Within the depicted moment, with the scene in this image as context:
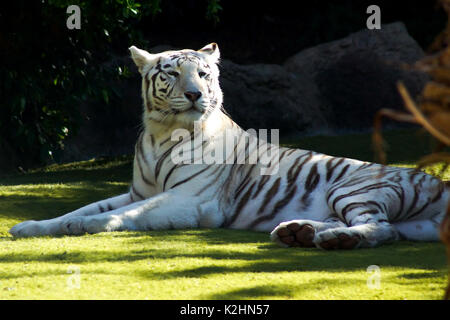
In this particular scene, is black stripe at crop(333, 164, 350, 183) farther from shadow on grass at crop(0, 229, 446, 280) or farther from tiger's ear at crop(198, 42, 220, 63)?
tiger's ear at crop(198, 42, 220, 63)

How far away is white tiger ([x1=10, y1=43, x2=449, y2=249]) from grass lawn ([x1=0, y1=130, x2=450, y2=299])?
0.27m

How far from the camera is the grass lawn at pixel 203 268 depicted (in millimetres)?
2889

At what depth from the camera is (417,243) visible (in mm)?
4457

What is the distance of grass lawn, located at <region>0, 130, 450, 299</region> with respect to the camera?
289 centimetres

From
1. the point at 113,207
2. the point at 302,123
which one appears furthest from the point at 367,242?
the point at 302,123

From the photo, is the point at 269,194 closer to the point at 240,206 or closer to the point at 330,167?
the point at 240,206

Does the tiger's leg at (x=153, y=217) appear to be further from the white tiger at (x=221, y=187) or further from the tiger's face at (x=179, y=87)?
the tiger's face at (x=179, y=87)

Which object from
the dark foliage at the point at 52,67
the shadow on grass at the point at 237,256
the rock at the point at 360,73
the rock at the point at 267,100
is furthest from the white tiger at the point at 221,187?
the rock at the point at 360,73

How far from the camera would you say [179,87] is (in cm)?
550

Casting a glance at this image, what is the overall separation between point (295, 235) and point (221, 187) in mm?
1409

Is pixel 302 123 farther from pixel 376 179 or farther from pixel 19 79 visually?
pixel 376 179

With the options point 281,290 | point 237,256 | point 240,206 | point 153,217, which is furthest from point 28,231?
point 281,290

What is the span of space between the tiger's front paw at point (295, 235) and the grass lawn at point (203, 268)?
0.25ft

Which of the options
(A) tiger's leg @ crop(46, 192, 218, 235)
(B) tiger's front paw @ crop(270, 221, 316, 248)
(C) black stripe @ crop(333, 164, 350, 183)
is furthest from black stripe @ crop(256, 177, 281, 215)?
(B) tiger's front paw @ crop(270, 221, 316, 248)
